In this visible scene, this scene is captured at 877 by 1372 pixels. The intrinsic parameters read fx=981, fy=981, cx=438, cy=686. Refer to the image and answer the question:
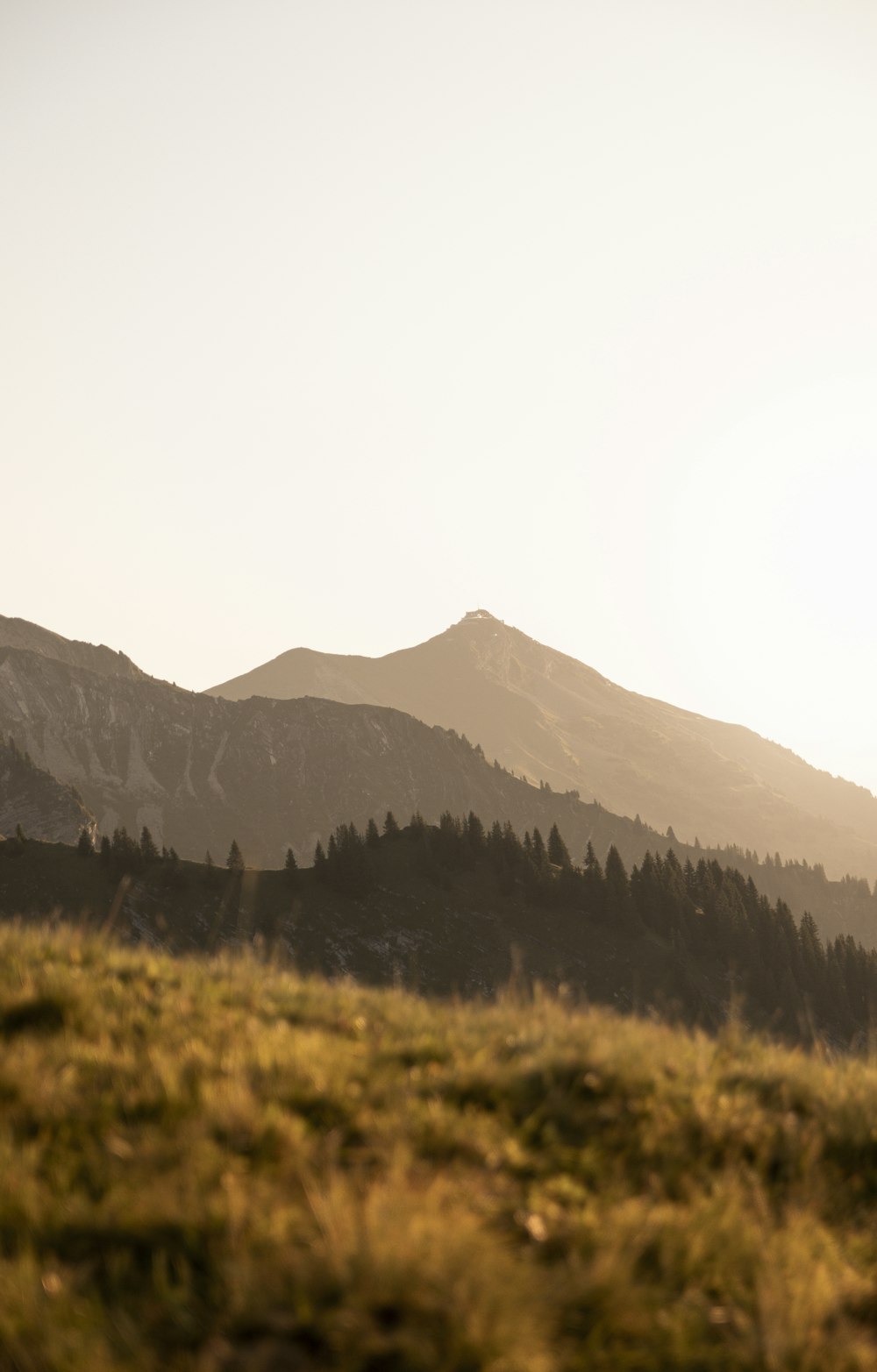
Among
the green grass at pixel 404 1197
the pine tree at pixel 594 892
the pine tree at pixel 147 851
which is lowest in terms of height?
the pine tree at pixel 147 851

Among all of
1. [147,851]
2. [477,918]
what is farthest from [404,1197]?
[147,851]

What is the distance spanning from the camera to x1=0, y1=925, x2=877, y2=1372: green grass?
195 inches

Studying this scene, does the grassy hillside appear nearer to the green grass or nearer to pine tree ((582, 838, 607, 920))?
pine tree ((582, 838, 607, 920))

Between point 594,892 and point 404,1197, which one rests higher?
point 404,1197

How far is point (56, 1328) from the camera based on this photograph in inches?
187

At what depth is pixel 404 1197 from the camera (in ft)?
18.9

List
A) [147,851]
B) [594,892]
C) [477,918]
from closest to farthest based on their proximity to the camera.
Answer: [147,851] → [477,918] → [594,892]

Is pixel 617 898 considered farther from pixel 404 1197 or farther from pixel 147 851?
pixel 404 1197

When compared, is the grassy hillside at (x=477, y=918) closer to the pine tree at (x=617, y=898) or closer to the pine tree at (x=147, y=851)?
the pine tree at (x=617, y=898)

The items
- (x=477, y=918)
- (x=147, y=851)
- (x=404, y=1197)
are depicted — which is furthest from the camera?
(x=477, y=918)

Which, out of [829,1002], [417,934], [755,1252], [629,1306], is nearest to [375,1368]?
[629,1306]

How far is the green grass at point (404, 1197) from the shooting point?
16.3 ft

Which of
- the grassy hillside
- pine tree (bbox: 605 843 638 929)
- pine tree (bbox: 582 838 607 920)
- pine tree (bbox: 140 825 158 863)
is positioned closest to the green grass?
the grassy hillside

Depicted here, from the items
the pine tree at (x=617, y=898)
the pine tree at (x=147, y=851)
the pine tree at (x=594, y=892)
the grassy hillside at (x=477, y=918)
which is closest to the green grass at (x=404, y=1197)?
the grassy hillside at (x=477, y=918)
